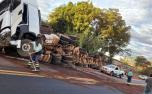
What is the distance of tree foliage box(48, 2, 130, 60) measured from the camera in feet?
189

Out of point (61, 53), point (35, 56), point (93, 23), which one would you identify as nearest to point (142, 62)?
point (93, 23)

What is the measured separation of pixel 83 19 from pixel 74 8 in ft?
9.68

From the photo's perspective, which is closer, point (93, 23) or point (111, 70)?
point (111, 70)

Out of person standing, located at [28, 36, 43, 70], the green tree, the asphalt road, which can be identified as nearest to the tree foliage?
the green tree

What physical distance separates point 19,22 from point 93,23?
3783cm

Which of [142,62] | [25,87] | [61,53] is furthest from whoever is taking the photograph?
[142,62]

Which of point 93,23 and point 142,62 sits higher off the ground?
point 93,23

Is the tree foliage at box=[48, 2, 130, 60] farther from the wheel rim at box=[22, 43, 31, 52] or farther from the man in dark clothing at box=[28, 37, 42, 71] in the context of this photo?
the man in dark clothing at box=[28, 37, 42, 71]

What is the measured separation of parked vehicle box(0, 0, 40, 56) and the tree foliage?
1299 inches

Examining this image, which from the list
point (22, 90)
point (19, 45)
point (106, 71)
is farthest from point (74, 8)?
point (22, 90)

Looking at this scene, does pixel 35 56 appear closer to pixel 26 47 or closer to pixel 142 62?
pixel 26 47

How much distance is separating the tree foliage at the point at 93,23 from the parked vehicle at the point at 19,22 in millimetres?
33003

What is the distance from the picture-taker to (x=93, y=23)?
5900cm

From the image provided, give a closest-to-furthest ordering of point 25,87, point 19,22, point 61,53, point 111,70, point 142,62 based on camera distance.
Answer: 1. point 25,87
2. point 19,22
3. point 61,53
4. point 111,70
5. point 142,62
